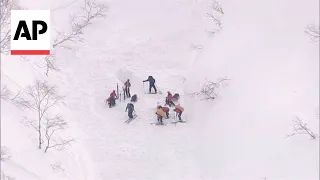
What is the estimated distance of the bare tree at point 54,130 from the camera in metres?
19.2

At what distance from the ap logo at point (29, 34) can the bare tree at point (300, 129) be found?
11.1 m

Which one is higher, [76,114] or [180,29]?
[180,29]

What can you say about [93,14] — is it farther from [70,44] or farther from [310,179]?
[310,179]

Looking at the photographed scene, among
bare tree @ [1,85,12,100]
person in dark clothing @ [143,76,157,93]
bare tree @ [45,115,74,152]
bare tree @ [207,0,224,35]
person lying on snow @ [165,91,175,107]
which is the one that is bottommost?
bare tree @ [45,115,74,152]

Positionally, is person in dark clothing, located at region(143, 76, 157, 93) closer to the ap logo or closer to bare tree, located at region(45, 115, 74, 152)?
bare tree, located at region(45, 115, 74, 152)

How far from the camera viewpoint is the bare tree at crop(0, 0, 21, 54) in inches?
848

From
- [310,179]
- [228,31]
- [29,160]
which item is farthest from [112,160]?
[228,31]

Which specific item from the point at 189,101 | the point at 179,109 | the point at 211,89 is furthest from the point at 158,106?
the point at 211,89

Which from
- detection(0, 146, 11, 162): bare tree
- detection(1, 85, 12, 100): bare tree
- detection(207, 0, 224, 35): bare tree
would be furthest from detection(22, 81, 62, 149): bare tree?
detection(207, 0, 224, 35): bare tree

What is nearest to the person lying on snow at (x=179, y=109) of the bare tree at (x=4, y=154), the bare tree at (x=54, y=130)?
the bare tree at (x=54, y=130)

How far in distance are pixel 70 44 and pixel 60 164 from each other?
9.27 meters

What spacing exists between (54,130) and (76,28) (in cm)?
887

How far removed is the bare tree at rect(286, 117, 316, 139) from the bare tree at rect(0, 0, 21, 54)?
441 inches

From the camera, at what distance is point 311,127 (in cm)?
1833
